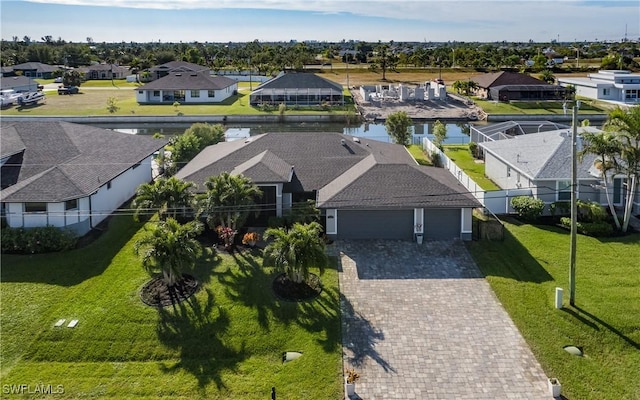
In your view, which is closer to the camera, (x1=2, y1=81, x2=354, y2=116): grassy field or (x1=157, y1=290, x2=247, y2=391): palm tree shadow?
(x1=157, y1=290, x2=247, y2=391): palm tree shadow

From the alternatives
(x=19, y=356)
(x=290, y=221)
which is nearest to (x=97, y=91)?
(x=290, y=221)

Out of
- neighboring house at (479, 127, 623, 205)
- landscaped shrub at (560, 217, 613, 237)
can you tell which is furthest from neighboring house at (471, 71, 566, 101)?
landscaped shrub at (560, 217, 613, 237)

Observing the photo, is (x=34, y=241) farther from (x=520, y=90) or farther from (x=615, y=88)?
(x=615, y=88)

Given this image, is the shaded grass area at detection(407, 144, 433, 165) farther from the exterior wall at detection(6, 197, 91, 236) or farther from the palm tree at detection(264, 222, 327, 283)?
the exterior wall at detection(6, 197, 91, 236)

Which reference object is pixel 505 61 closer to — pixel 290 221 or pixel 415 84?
pixel 415 84

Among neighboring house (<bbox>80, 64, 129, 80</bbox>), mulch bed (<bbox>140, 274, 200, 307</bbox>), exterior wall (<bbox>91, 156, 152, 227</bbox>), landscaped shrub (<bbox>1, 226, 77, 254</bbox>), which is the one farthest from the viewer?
neighboring house (<bbox>80, 64, 129, 80</bbox>)

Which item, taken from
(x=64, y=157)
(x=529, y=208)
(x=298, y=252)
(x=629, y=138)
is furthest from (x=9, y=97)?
(x=629, y=138)

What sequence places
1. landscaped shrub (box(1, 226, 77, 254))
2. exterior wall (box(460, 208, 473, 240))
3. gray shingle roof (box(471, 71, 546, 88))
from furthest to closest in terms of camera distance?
gray shingle roof (box(471, 71, 546, 88))
exterior wall (box(460, 208, 473, 240))
landscaped shrub (box(1, 226, 77, 254))
